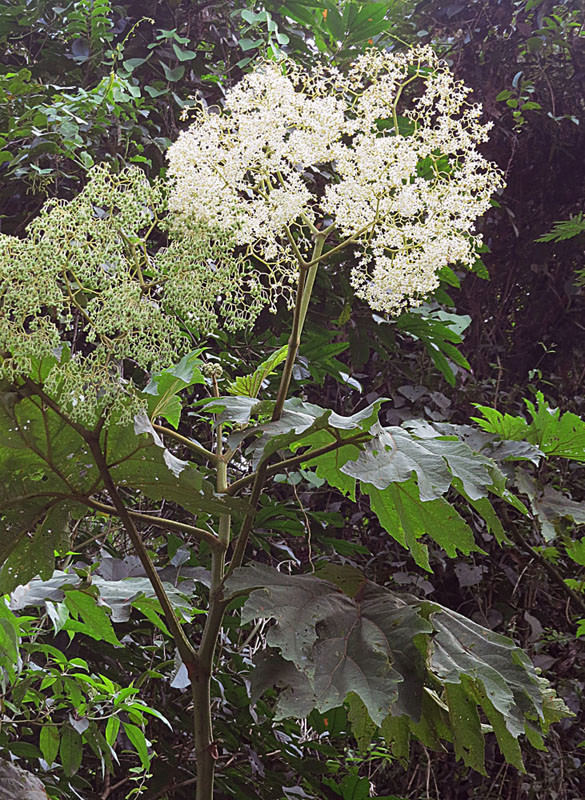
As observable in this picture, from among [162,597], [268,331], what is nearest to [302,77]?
[162,597]

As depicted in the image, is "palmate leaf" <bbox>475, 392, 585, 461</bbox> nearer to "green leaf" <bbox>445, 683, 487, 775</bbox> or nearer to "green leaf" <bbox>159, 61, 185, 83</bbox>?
"green leaf" <bbox>445, 683, 487, 775</bbox>

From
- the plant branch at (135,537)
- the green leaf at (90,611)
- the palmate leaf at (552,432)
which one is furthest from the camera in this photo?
the palmate leaf at (552,432)

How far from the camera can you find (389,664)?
29.2 inches

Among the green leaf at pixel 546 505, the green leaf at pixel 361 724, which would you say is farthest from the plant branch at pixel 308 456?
the green leaf at pixel 546 505

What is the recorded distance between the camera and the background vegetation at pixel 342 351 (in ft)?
5.10

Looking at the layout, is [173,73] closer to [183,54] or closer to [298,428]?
[183,54]

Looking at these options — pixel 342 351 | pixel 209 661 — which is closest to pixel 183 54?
pixel 342 351

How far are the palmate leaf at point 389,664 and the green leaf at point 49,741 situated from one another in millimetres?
597

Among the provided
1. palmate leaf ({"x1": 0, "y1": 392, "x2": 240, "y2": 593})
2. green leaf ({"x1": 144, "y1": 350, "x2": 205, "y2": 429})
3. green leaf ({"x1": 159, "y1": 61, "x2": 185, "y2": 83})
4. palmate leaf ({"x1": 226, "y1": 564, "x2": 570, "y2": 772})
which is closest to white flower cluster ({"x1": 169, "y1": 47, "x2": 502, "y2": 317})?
green leaf ({"x1": 144, "y1": 350, "x2": 205, "y2": 429})

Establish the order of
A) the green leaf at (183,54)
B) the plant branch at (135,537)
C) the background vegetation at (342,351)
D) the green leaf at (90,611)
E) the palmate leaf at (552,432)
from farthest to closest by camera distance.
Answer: the green leaf at (183,54)
the background vegetation at (342,351)
the palmate leaf at (552,432)
the green leaf at (90,611)
the plant branch at (135,537)

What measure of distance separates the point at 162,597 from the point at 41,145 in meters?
1.24

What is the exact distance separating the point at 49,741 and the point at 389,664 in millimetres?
738

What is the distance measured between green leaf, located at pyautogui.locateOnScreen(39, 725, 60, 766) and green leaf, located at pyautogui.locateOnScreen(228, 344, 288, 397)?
0.64 meters

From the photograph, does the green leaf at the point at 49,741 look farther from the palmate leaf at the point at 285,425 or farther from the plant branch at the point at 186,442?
the palmate leaf at the point at 285,425
